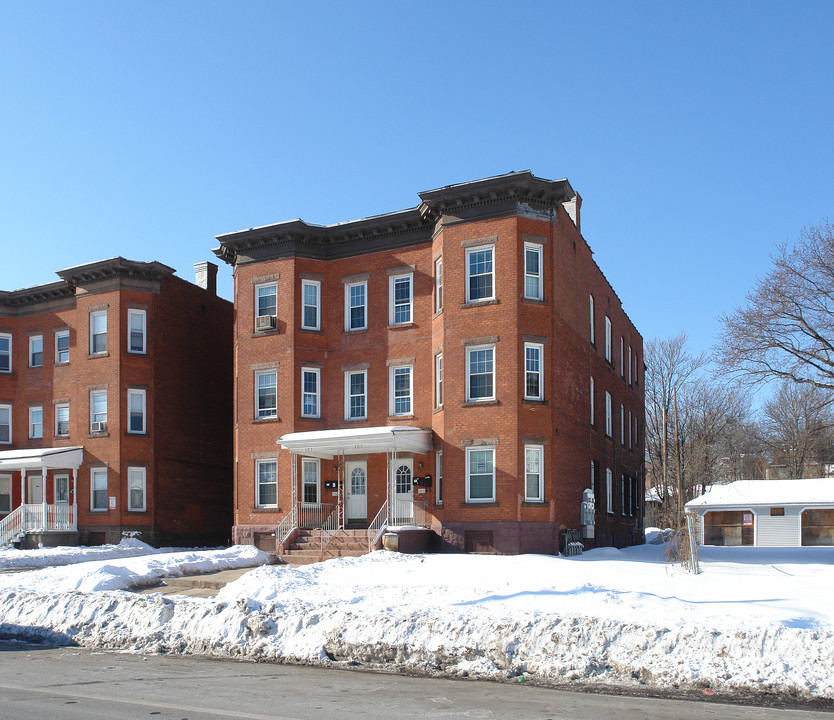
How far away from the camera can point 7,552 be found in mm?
28094

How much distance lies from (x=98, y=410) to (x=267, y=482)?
9.19 meters

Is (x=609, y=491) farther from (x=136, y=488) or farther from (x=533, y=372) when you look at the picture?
(x=136, y=488)

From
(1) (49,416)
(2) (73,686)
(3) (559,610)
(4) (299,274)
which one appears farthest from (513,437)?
(1) (49,416)

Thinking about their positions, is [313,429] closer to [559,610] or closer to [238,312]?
[238,312]

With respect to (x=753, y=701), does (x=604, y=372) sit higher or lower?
higher

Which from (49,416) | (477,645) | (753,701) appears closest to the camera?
(753,701)

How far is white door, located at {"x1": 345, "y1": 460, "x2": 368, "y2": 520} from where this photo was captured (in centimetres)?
2833

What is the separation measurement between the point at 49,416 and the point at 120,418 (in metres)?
4.82

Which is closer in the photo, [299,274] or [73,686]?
[73,686]

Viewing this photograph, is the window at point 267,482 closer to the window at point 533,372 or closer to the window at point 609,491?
the window at point 533,372

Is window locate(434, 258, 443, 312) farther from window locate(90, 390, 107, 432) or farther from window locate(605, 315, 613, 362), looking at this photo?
window locate(90, 390, 107, 432)

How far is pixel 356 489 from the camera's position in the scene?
93.8 feet

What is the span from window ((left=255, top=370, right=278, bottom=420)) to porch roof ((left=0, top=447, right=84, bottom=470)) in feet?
29.3

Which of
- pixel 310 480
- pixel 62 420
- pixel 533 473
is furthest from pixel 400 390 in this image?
pixel 62 420
